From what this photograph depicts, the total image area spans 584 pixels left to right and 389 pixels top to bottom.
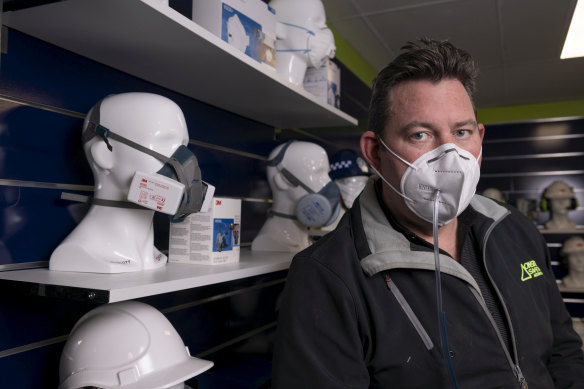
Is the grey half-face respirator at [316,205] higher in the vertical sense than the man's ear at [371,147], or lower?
lower

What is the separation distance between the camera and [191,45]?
3.96 ft

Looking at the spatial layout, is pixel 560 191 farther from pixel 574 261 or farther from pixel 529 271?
pixel 529 271

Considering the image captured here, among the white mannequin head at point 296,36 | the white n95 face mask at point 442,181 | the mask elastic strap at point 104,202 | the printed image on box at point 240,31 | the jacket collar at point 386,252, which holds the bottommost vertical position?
the jacket collar at point 386,252

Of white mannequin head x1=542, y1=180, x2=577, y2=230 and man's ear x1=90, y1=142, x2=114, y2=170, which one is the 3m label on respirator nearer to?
man's ear x1=90, y1=142, x2=114, y2=170

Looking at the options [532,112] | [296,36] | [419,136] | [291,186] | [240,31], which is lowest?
[291,186]

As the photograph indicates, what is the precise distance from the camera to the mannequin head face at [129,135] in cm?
113

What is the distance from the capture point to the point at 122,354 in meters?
0.99

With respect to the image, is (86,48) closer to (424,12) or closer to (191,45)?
(191,45)

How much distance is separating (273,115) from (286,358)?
1268mm

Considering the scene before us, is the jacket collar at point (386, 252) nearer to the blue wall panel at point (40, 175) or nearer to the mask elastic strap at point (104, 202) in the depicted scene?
the mask elastic strap at point (104, 202)

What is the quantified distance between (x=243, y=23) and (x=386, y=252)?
2.87ft

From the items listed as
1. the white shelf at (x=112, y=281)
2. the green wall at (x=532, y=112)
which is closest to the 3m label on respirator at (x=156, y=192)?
the white shelf at (x=112, y=281)

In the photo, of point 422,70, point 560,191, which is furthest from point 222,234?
point 560,191

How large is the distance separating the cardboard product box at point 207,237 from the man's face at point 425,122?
1.74ft
